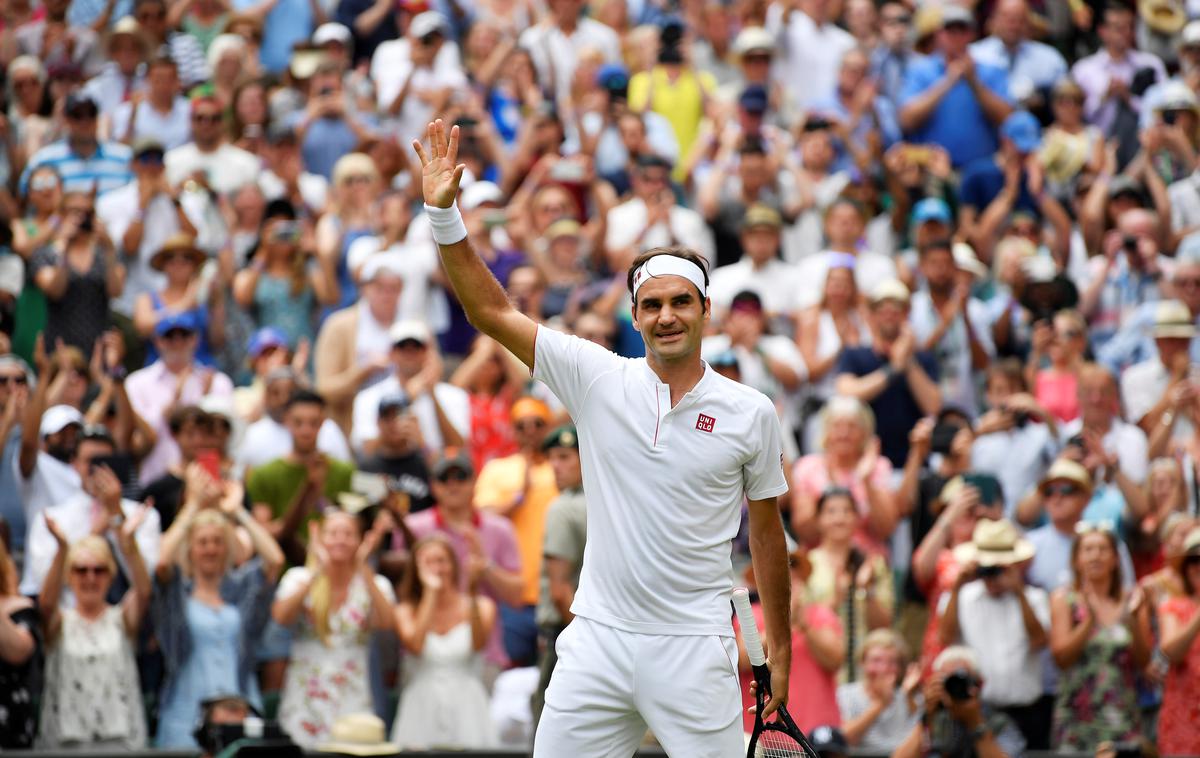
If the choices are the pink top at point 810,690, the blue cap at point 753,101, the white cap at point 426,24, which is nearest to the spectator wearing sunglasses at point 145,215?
the white cap at point 426,24

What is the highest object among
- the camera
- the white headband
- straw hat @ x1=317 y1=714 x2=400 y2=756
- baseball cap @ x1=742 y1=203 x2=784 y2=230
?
baseball cap @ x1=742 y1=203 x2=784 y2=230

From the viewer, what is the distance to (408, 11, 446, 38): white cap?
1537cm

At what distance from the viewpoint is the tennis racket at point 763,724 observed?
19.8 ft

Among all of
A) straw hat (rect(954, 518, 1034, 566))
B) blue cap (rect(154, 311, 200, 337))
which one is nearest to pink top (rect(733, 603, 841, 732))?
straw hat (rect(954, 518, 1034, 566))

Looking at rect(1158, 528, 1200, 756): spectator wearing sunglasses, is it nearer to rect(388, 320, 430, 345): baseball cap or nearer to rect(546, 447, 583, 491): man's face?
rect(546, 447, 583, 491): man's face

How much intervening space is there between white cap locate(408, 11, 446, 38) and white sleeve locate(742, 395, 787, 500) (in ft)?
31.9

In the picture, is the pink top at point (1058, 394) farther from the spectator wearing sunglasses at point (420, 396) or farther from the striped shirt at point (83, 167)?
the striped shirt at point (83, 167)

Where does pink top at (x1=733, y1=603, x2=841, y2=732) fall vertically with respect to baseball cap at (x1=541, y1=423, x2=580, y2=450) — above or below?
below

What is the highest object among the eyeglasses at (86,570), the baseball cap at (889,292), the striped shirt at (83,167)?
the striped shirt at (83,167)

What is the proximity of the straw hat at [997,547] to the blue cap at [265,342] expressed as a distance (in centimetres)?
449

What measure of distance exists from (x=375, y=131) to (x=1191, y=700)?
24.2ft

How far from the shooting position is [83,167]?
45.5 feet

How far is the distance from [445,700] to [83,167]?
17.8ft

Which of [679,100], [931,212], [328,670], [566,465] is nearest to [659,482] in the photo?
[566,465]
